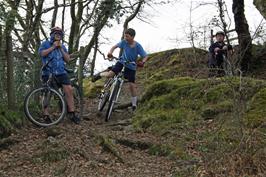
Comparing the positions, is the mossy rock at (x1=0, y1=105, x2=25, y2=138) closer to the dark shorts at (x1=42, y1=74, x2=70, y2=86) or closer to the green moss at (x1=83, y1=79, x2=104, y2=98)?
the dark shorts at (x1=42, y1=74, x2=70, y2=86)

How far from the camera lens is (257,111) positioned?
8.32 metres

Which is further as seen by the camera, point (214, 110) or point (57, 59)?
point (214, 110)

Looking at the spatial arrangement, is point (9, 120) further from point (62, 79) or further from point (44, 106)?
point (62, 79)

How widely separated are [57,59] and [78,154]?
2376 millimetres

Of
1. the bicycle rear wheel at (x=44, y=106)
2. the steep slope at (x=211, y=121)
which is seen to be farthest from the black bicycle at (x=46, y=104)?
the steep slope at (x=211, y=121)

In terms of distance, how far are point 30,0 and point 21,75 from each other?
263cm

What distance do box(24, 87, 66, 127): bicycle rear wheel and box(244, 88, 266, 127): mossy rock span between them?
3.05m

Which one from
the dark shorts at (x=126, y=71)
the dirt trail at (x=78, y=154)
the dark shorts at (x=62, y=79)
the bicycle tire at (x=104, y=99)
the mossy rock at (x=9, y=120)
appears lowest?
the dirt trail at (x=78, y=154)

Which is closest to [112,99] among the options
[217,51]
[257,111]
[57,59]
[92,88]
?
[57,59]

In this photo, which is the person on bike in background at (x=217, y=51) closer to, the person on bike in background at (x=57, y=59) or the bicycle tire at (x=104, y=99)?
the bicycle tire at (x=104, y=99)

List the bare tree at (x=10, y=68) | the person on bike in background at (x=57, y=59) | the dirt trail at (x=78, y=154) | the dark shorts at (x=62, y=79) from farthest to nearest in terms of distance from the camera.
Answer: the dark shorts at (x=62, y=79) → the person on bike in background at (x=57, y=59) → the bare tree at (x=10, y=68) → the dirt trail at (x=78, y=154)

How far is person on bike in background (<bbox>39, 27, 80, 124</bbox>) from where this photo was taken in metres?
8.82

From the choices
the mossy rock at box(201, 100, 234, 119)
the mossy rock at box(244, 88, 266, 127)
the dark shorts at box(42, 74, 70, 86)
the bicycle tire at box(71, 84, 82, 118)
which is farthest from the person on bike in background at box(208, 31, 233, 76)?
the dark shorts at box(42, 74, 70, 86)

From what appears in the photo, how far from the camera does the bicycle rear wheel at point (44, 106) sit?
857cm
